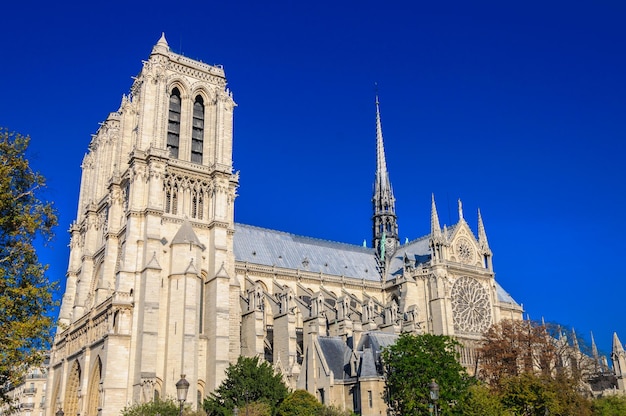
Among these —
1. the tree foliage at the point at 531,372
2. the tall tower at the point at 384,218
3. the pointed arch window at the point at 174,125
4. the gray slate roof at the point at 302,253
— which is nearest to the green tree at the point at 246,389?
the tree foliage at the point at 531,372

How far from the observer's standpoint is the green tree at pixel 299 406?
37375mm

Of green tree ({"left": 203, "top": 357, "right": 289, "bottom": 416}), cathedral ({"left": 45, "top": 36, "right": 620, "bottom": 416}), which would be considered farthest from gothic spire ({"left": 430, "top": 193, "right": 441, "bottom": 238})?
green tree ({"left": 203, "top": 357, "right": 289, "bottom": 416})

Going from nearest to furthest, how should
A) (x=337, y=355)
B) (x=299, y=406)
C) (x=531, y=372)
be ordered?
(x=299, y=406), (x=531, y=372), (x=337, y=355)

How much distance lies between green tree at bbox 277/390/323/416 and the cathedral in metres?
5.02

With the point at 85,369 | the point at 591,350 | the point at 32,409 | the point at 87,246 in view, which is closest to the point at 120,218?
the point at 87,246

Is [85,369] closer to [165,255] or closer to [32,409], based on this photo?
[165,255]

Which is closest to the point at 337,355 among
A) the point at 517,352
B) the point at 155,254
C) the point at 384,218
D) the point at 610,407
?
the point at 155,254

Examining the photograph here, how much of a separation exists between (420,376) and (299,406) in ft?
23.9

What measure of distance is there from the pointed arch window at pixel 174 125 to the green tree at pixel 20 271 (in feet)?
96.3

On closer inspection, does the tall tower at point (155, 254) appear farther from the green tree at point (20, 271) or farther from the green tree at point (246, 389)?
the green tree at point (20, 271)

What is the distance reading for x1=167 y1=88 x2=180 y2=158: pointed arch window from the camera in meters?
55.0

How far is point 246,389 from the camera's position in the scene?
127ft

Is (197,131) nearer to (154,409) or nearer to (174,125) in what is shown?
(174,125)

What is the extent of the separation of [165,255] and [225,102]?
15.8 metres
